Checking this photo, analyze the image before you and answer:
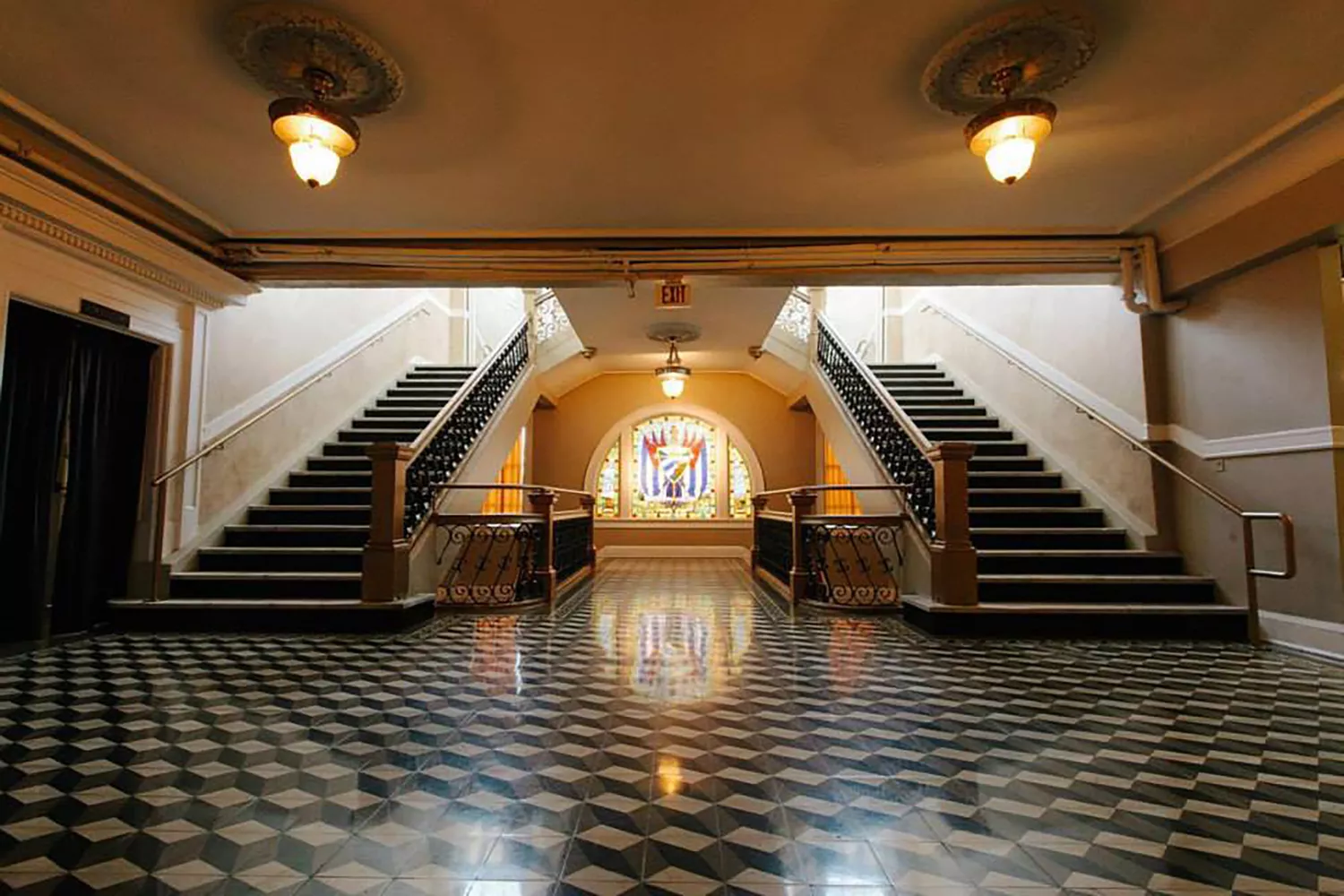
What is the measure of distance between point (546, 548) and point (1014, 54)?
17.3ft

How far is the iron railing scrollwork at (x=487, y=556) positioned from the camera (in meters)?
6.22

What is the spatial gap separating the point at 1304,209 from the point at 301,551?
7294mm

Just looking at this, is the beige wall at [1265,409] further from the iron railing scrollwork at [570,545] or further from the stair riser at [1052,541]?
the iron railing scrollwork at [570,545]

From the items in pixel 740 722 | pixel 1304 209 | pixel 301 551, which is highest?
pixel 1304 209

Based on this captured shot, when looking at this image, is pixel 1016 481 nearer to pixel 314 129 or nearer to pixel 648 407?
pixel 314 129

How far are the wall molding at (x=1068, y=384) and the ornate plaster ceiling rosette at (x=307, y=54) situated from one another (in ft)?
19.3

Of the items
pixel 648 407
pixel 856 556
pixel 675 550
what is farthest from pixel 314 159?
pixel 675 550

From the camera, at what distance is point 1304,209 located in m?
4.34

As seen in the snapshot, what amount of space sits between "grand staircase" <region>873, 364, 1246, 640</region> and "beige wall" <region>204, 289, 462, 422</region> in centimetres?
596

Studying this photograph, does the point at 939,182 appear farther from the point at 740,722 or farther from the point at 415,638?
the point at 415,638

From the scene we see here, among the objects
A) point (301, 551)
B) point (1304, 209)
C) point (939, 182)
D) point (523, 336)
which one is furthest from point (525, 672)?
point (523, 336)

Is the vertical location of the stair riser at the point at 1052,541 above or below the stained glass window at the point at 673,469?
below

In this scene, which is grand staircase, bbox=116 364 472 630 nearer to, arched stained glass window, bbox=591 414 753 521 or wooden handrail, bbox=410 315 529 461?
wooden handrail, bbox=410 315 529 461

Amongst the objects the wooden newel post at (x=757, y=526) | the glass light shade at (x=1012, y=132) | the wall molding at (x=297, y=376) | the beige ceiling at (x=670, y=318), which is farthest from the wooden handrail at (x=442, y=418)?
the glass light shade at (x=1012, y=132)
